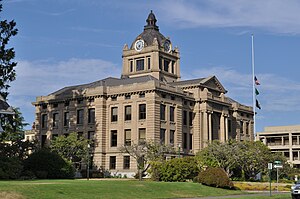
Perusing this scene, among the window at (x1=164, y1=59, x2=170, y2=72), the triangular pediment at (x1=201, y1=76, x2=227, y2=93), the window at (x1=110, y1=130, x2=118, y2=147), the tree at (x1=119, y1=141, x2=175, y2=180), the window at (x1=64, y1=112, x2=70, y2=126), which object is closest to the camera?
the tree at (x1=119, y1=141, x2=175, y2=180)

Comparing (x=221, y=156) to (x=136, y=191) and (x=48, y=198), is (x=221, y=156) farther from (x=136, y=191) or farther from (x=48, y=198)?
(x=48, y=198)

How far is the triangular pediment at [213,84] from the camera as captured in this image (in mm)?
89581

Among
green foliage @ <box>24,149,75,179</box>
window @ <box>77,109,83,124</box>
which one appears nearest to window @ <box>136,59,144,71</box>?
window @ <box>77,109,83,124</box>

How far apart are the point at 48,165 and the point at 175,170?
1419cm

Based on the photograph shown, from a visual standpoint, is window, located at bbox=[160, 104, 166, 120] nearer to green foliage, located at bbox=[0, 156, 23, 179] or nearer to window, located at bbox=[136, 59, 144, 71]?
window, located at bbox=[136, 59, 144, 71]

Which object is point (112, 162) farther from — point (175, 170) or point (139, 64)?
point (175, 170)

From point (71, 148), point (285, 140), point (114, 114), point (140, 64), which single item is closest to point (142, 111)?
point (114, 114)

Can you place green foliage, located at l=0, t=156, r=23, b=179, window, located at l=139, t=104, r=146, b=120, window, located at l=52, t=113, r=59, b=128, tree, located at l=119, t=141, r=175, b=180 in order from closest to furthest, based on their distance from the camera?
green foliage, located at l=0, t=156, r=23, b=179
tree, located at l=119, t=141, r=175, b=180
window, located at l=139, t=104, r=146, b=120
window, located at l=52, t=113, r=59, b=128

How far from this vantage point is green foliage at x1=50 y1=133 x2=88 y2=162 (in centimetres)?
7675

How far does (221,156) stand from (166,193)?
28.6 meters

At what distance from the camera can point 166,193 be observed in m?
40.7

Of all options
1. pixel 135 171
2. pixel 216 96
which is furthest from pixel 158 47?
pixel 135 171

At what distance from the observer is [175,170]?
184 feet

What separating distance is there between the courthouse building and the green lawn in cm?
3176
